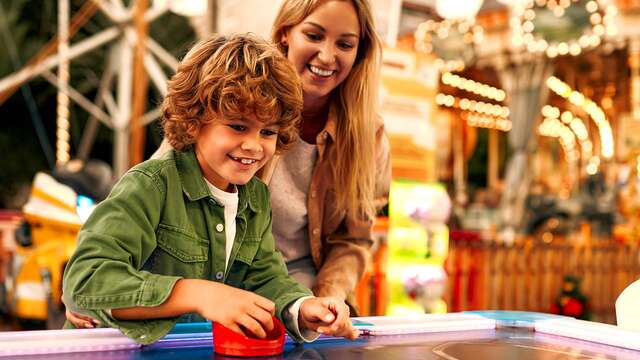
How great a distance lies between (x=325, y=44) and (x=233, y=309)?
0.75 meters

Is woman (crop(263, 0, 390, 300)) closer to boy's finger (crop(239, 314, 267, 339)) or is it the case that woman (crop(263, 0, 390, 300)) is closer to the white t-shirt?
the white t-shirt

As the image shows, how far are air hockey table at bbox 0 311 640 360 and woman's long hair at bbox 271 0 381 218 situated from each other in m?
0.43

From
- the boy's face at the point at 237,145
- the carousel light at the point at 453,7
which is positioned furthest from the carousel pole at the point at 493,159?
the boy's face at the point at 237,145

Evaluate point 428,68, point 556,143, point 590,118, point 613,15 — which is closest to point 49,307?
point 428,68

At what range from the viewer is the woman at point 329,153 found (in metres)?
1.49

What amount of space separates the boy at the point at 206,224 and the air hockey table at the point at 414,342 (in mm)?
30

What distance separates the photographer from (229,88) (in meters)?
0.98

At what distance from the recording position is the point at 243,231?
114cm

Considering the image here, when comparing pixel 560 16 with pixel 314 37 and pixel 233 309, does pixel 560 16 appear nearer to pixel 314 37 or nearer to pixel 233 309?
pixel 314 37

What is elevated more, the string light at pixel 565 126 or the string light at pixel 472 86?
the string light at pixel 472 86

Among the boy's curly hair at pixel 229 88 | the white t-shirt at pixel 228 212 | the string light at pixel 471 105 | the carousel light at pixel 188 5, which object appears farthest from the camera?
the string light at pixel 471 105

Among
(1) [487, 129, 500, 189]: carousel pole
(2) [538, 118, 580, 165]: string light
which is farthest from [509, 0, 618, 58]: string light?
(2) [538, 118, 580, 165]: string light

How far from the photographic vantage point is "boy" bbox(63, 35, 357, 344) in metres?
0.91

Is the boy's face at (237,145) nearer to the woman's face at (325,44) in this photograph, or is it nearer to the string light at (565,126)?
the woman's face at (325,44)
